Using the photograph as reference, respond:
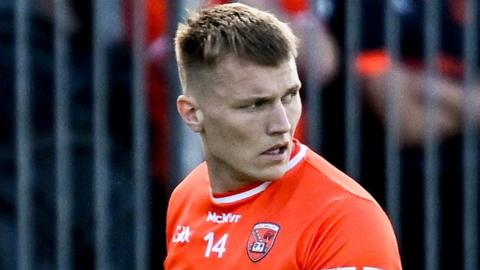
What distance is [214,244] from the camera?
3.64 metres

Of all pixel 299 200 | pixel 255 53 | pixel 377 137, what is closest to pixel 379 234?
pixel 299 200

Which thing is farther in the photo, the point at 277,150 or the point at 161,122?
the point at 161,122

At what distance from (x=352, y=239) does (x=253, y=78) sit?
51 centimetres

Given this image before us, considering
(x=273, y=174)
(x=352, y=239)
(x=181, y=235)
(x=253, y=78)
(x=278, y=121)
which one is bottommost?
(x=181, y=235)

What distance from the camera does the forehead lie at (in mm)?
3447

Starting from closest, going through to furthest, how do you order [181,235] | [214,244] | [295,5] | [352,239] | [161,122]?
[352,239], [214,244], [181,235], [295,5], [161,122]

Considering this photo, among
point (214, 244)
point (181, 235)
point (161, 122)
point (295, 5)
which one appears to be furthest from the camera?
point (161, 122)

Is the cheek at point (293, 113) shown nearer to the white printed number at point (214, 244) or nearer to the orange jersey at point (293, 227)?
the orange jersey at point (293, 227)

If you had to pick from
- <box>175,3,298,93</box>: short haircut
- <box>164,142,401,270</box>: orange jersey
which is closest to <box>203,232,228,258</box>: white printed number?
<box>164,142,401,270</box>: orange jersey

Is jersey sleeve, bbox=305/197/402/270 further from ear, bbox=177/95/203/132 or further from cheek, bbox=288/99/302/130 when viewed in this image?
ear, bbox=177/95/203/132

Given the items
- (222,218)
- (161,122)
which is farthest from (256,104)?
(161,122)

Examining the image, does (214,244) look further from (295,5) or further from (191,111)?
(295,5)

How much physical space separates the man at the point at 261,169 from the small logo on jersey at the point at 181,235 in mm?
57

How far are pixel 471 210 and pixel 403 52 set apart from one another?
28.2 inches
